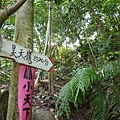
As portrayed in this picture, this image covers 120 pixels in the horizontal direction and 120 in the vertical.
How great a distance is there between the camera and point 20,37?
164 cm

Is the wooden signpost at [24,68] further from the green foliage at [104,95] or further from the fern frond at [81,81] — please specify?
the green foliage at [104,95]

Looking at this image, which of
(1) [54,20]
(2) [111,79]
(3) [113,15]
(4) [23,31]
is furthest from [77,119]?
(1) [54,20]

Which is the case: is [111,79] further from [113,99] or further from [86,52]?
[86,52]

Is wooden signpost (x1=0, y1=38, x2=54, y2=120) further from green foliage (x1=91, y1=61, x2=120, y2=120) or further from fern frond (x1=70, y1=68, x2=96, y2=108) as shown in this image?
green foliage (x1=91, y1=61, x2=120, y2=120)

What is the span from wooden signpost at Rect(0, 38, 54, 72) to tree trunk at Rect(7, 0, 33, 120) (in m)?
0.11

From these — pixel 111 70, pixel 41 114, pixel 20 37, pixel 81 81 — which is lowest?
pixel 41 114

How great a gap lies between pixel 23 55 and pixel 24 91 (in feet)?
0.99

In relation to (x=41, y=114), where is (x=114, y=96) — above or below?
above

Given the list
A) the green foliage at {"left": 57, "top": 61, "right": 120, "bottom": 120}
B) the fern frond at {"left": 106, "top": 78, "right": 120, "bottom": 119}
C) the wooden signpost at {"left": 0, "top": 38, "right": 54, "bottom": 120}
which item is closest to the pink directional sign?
the wooden signpost at {"left": 0, "top": 38, "right": 54, "bottom": 120}

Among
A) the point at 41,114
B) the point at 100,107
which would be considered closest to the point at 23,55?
the point at 100,107

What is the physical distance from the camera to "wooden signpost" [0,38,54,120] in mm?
1415

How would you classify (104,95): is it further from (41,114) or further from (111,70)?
(41,114)

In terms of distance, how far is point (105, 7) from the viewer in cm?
313

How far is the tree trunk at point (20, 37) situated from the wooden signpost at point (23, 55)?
112 mm
